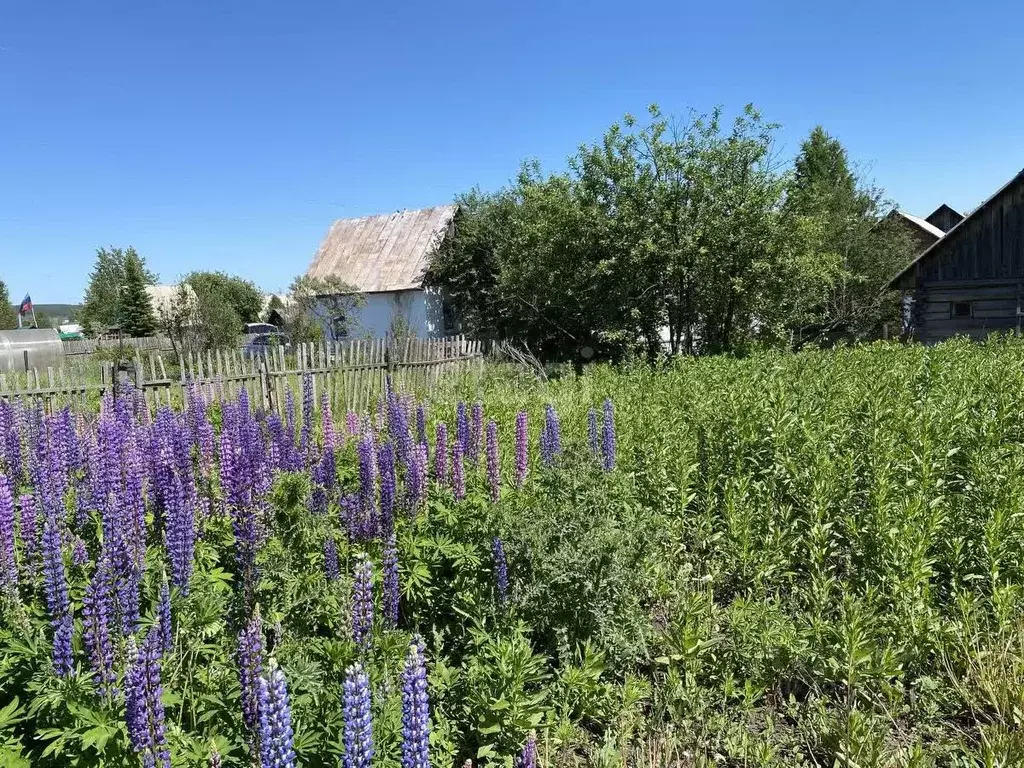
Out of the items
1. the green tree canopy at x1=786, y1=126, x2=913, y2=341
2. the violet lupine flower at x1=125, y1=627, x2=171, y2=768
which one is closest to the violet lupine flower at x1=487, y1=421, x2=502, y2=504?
the violet lupine flower at x1=125, y1=627, x2=171, y2=768

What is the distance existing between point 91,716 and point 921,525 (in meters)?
4.48

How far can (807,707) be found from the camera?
11.5 ft

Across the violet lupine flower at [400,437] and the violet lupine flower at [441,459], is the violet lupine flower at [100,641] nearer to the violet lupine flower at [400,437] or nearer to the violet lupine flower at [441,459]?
the violet lupine flower at [400,437]

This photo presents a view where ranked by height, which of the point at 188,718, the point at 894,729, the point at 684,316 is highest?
the point at 684,316

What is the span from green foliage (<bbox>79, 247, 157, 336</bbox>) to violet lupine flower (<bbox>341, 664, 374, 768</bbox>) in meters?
43.8

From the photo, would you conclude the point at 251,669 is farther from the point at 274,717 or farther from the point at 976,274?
the point at 976,274

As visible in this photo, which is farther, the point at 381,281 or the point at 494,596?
the point at 381,281

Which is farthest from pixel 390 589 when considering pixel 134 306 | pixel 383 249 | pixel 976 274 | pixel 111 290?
pixel 111 290

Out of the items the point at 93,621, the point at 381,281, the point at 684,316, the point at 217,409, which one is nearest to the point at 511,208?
the point at 381,281

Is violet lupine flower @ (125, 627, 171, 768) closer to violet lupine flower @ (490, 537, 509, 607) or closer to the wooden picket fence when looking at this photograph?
violet lupine flower @ (490, 537, 509, 607)

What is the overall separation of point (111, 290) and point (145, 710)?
57.8m

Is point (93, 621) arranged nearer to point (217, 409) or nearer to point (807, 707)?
point (807, 707)

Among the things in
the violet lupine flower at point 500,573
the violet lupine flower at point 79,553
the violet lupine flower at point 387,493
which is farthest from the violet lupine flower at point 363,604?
the violet lupine flower at point 79,553

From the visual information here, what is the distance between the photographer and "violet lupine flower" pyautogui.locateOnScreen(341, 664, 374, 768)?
1.82 metres
